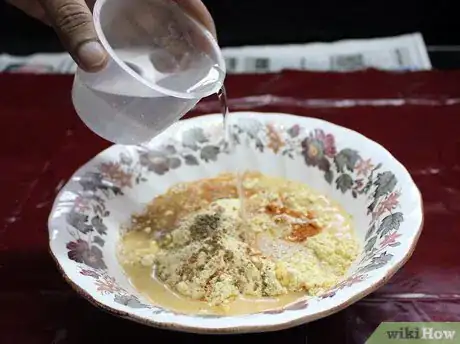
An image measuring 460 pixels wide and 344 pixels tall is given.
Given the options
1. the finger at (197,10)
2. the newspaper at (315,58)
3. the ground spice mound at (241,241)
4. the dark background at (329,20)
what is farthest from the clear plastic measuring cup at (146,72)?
Result: the dark background at (329,20)

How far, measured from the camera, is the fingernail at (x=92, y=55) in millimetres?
604

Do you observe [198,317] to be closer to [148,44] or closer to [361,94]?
[148,44]

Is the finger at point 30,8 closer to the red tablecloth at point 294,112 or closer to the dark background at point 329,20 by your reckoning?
the red tablecloth at point 294,112

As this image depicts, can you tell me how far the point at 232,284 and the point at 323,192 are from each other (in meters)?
0.21

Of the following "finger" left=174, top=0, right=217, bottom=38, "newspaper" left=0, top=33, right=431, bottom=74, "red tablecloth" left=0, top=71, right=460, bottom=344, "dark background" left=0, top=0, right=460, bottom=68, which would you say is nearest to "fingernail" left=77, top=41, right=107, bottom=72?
"finger" left=174, top=0, right=217, bottom=38

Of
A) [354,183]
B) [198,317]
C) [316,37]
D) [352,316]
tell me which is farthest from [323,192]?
[316,37]

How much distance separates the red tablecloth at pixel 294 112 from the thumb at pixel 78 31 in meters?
0.26

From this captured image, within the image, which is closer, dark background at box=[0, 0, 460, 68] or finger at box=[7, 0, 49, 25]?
finger at box=[7, 0, 49, 25]

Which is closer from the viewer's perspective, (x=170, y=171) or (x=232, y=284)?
(x=232, y=284)

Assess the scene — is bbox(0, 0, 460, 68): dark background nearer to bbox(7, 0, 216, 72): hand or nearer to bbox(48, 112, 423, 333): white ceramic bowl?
bbox(48, 112, 423, 333): white ceramic bowl

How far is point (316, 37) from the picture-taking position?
4.96ft

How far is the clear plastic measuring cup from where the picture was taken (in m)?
0.67

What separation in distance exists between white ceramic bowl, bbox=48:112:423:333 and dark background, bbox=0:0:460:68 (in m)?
0.67

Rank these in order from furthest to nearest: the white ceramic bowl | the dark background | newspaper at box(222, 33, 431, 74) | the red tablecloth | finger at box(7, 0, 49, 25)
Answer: the dark background → newspaper at box(222, 33, 431, 74) → finger at box(7, 0, 49, 25) → the red tablecloth → the white ceramic bowl
